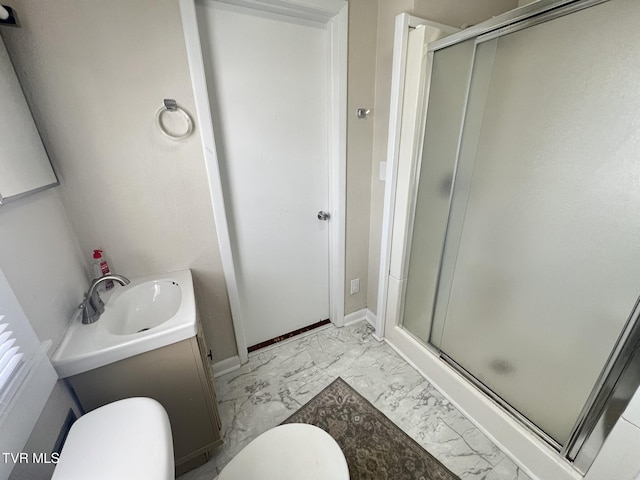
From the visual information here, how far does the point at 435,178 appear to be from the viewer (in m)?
1.41

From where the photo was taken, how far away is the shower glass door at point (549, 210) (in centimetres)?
87

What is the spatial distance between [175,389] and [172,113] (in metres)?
1.18

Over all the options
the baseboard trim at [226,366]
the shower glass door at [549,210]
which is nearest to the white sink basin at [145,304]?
the baseboard trim at [226,366]

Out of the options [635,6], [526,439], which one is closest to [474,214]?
[635,6]

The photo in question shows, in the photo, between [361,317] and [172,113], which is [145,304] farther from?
[361,317]

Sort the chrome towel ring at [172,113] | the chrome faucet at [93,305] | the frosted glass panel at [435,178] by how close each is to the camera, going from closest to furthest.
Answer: the chrome faucet at [93,305]
the chrome towel ring at [172,113]
the frosted glass panel at [435,178]

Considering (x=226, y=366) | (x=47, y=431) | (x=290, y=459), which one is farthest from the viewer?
(x=226, y=366)

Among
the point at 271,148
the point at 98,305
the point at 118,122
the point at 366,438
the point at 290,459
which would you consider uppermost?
the point at 118,122

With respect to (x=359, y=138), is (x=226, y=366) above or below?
below

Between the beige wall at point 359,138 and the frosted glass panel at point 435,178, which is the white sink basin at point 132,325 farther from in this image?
the frosted glass panel at point 435,178

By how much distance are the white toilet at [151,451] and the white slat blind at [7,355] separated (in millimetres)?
220

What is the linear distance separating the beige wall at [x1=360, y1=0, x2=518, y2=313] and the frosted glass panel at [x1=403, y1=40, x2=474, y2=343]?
0.81 ft

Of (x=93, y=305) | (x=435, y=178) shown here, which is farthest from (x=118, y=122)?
(x=435, y=178)

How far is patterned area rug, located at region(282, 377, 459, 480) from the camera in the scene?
44.8 inches
